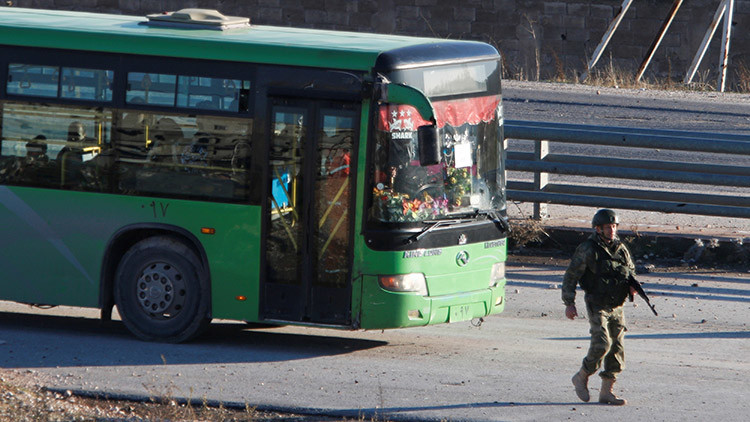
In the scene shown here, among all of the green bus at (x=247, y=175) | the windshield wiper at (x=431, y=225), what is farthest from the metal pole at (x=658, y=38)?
the windshield wiper at (x=431, y=225)

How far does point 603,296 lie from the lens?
763cm

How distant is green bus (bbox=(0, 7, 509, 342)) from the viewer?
8711 mm

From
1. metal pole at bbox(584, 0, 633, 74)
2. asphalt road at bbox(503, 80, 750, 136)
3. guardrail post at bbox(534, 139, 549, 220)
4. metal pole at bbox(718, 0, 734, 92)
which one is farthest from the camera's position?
metal pole at bbox(584, 0, 633, 74)

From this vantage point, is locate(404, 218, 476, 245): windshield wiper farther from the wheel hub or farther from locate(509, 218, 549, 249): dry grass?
locate(509, 218, 549, 249): dry grass

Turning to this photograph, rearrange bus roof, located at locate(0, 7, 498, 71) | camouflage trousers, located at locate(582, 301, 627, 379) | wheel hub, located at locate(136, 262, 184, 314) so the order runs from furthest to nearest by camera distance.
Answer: wheel hub, located at locate(136, 262, 184, 314) < bus roof, located at locate(0, 7, 498, 71) < camouflage trousers, located at locate(582, 301, 627, 379)

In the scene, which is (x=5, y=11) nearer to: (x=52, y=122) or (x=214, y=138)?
(x=52, y=122)

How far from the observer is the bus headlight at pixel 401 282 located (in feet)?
28.6

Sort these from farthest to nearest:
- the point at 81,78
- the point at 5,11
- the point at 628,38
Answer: the point at 628,38, the point at 5,11, the point at 81,78

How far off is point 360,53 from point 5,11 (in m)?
3.94

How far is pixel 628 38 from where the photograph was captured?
91.2ft

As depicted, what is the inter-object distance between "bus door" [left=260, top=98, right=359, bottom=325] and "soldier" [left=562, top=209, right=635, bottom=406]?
1.95m

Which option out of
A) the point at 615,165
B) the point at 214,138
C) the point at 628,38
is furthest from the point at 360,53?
the point at 628,38

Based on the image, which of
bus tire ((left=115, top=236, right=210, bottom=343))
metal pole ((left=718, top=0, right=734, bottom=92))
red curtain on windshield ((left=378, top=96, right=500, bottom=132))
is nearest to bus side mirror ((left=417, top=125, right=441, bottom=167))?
red curtain on windshield ((left=378, top=96, right=500, bottom=132))

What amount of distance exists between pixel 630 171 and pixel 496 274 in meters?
4.52
